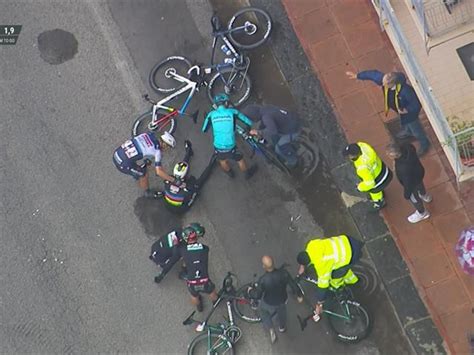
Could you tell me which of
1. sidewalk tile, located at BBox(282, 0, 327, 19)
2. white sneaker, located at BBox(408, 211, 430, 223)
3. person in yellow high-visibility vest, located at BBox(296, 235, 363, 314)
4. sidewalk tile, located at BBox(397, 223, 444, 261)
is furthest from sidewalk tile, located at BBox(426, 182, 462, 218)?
sidewalk tile, located at BBox(282, 0, 327, 19)

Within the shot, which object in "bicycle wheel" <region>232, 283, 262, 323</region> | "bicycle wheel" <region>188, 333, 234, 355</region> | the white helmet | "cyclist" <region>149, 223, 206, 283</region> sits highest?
the white helmet

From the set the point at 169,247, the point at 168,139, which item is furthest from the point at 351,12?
the point at 169,247

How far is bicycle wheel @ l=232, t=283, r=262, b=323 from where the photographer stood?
11.5 meters

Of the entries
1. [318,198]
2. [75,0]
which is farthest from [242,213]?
[75,0]

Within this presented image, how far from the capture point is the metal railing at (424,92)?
10.0 meters

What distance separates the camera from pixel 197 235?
10984 mm

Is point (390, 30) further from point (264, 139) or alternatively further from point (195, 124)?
point (195, 124)

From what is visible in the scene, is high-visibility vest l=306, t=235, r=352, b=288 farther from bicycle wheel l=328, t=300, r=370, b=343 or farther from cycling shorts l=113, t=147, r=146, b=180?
cycling shorts l=113, t=147, r=146, b=180

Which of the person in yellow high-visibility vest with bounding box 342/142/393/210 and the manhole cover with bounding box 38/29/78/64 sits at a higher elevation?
the manhole cover with bounding box 38/29/78/64

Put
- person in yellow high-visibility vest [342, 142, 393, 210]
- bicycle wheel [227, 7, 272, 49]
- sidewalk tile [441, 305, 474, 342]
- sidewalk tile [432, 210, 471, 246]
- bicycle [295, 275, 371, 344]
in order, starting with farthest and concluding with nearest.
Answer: bicycle wheel [227, 7, 272, 49] → sidewalk tile [432, 210, 471, 246] → bicycle [295, 275, 371, 344] → sidewalk tile [441, 305, 474, 342] → person in yellow high-visibility vest [342, 142, 393, 210]

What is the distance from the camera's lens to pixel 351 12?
13.1 metres

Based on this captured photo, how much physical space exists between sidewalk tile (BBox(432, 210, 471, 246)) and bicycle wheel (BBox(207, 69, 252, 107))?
4.21m

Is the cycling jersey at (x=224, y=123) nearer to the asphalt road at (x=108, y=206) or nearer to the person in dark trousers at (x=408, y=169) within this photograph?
the asphalt road at (x=108, y=206)

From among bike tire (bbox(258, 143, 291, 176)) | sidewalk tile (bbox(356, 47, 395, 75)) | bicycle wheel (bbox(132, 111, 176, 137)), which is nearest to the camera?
bike tire (bbox(258, 143, 291, 176))
